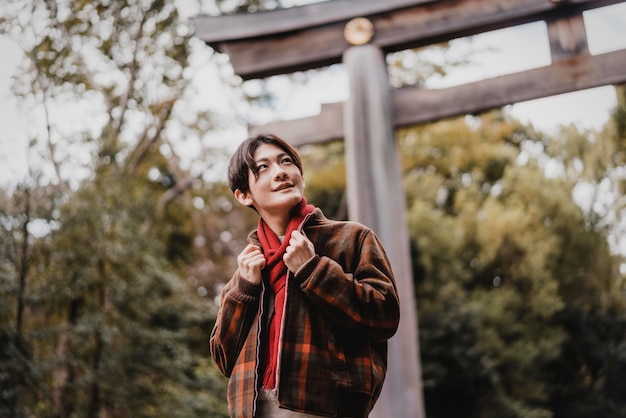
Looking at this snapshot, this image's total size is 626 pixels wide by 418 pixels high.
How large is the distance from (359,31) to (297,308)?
2642 millimetres

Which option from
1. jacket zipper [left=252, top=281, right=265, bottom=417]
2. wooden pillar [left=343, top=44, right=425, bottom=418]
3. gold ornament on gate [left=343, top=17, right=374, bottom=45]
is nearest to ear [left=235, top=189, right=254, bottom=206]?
jacket zipper [left=252, top=281, right=265, bottom=417]

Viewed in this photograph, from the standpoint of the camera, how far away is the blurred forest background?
5.76 m

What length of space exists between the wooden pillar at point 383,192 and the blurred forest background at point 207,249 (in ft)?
9.39

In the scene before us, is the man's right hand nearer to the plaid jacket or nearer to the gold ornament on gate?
the plaid jacket

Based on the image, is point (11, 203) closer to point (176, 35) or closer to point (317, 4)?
point (317, 4)

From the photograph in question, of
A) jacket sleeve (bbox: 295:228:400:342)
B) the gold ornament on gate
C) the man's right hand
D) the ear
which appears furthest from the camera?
the gold ornament on gate

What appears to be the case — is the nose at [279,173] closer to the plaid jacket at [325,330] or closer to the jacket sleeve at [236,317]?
the plaid jacket at [325,330]

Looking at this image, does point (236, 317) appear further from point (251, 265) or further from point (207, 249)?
point (207, 249)

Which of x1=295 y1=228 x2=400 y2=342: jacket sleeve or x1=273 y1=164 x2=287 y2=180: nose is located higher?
x1=273 y1=164 x2=287 y2=180: nose

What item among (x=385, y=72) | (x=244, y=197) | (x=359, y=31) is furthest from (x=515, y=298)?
(x=244, y=197)

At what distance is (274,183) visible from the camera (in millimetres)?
1446

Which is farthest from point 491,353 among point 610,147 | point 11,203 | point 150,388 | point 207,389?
point 11,203

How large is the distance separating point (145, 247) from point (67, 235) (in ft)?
2.90

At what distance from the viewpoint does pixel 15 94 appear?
257 inches
